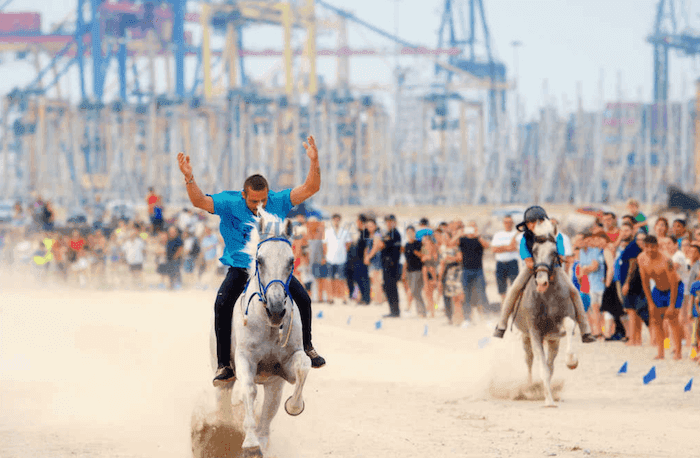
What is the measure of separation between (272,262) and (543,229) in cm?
412

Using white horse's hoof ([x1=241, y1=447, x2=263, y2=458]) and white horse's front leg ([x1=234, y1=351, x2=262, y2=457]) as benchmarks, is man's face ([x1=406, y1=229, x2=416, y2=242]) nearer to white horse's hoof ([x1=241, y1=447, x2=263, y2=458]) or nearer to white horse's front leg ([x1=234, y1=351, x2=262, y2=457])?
white horse's front leg ([x1=234, y1=351, x2=262, y2=457])

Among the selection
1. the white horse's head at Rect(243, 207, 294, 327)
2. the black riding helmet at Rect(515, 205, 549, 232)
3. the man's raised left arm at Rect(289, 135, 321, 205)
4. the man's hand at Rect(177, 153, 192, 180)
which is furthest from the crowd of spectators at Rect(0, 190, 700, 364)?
the man's hand at Rect(177, 153, 192, 180)

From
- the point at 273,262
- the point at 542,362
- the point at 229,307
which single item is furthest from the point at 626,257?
the point at 273,262

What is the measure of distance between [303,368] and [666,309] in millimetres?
8210

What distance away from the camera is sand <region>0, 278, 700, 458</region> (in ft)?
28.4

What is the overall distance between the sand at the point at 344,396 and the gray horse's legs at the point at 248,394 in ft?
3.39

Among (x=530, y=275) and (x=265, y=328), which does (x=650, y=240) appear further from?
(x=265, y=328)

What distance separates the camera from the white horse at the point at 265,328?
6605 millimetres

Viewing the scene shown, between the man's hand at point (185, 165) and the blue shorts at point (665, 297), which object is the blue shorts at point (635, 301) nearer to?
the blue shorts at point (665, 297)

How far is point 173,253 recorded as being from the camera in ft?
81.6

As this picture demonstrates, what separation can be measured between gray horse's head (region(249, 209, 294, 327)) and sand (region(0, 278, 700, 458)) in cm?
167

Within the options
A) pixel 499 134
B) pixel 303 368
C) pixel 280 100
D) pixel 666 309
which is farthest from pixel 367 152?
pixel 303 368

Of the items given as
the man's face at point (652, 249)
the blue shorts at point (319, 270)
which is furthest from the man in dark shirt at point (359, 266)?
the man's face at point (652, 249)

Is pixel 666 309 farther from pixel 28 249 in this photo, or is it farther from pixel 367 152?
pixel 367 152
